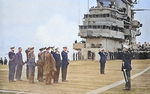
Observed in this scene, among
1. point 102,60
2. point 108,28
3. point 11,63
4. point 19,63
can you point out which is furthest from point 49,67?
point 108,28

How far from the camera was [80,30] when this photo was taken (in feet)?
19.4

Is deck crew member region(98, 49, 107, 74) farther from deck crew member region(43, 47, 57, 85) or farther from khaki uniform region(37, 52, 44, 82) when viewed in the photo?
khaki uniform region(37, 52, 44, 82)

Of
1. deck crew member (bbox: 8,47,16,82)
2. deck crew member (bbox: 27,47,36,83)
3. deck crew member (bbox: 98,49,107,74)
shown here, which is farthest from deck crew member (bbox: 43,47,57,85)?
deck crew member (bbox: 98,49,107,74)

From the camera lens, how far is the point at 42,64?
6.16 metres

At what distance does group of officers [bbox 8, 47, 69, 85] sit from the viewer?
19.7ft

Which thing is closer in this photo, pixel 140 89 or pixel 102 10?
pixel 140 89

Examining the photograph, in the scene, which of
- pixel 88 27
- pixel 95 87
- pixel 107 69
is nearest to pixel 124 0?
pixel 88 27

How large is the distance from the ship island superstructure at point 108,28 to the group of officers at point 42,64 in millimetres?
440

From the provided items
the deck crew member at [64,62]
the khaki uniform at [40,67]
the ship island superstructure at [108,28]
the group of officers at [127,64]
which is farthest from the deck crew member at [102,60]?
the khaki uniform at [40,67]

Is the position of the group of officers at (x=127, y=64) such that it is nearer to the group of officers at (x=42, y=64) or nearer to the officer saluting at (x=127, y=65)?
the officer saluting at (x=127, y=65)

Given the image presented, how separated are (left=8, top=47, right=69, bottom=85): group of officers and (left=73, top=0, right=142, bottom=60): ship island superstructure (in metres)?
0.44

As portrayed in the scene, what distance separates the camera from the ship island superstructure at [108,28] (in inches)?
226

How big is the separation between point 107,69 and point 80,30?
0.88 meters

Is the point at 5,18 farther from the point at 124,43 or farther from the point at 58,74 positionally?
the point at 124,43
